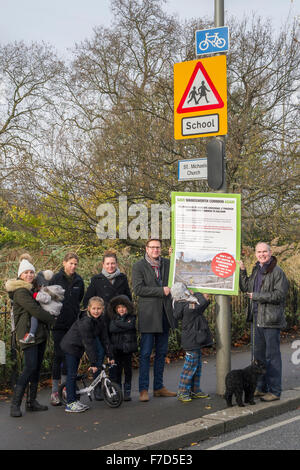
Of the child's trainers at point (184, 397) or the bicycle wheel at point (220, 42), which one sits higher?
the bicycle wheel at point (220, 42)

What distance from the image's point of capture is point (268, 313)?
23.9 ft

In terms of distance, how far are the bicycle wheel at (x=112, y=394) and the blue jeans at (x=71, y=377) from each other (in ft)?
1.05

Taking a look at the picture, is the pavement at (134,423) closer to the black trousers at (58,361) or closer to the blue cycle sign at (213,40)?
the black trousers at (58,361)

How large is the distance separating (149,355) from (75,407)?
110 centimetres

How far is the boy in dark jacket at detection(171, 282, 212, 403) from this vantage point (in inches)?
283

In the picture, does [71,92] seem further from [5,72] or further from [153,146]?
[153,146]

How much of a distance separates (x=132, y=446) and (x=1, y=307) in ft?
10.8

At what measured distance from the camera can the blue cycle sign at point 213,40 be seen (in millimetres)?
7305

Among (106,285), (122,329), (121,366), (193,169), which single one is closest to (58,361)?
(121,366)

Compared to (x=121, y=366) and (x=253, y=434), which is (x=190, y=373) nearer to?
(x=121, y=366)

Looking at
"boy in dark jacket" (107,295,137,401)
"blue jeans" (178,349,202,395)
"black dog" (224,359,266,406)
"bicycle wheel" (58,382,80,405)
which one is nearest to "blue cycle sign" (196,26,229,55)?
"boy in dark jacket" (107,295,137,401)

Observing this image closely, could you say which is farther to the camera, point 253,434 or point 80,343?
point 80,343

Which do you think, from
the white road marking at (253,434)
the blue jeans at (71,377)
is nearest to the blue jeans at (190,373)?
the white road marking at (253,434)

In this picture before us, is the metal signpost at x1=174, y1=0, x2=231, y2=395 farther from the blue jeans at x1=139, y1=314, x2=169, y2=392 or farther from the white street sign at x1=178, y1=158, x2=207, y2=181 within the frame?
the blue jeans at x1=139, y1=314, x2=169, y2=392
